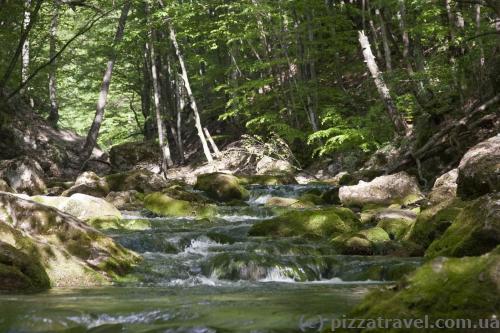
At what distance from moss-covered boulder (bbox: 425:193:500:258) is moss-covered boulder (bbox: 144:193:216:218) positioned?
6.96m

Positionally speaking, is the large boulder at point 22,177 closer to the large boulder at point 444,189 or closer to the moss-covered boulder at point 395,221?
the moss-covered boulder at point 395,221

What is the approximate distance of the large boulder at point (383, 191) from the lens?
1327 cm

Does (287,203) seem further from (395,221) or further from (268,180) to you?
(395,221)

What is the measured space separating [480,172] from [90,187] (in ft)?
34.5

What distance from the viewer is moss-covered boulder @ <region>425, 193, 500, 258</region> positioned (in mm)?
6344

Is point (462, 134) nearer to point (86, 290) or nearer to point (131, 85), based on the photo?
point (86, 290)

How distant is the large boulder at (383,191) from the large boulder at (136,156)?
650 inches

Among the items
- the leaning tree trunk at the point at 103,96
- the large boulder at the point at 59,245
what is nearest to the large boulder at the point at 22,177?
the leaning tree trunk at the point at 103,96

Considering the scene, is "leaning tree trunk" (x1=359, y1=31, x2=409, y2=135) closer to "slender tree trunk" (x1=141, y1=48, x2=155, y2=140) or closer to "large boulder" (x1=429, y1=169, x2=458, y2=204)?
"large boulder" (x1=429, y1=169, x2=458, y2=204)

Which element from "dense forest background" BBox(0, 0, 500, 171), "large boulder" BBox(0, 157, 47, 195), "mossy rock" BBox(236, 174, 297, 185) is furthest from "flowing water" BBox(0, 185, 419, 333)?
"large boulder" BBox(0, 157, 47, 195)

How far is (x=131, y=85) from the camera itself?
34.2 meters

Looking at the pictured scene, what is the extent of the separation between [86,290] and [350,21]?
14801mm

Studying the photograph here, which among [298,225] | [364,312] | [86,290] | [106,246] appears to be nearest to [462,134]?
[298,225]

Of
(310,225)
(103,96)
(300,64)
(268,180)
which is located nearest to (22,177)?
(103,96)
